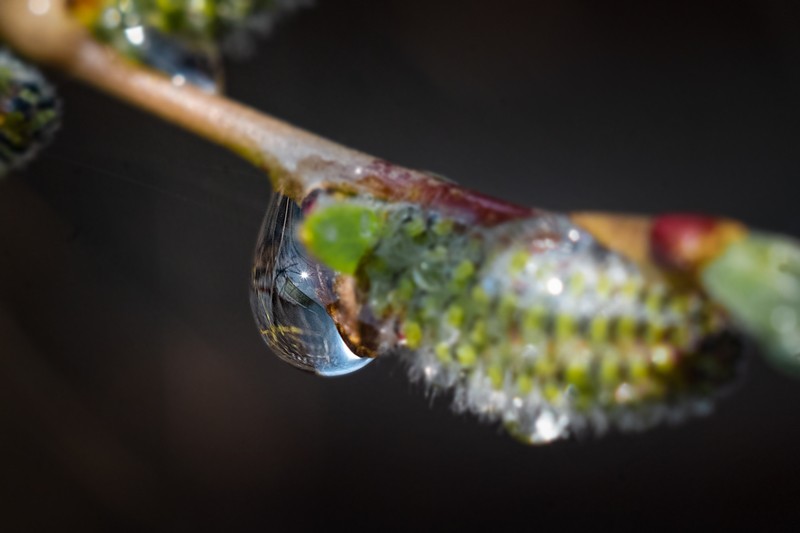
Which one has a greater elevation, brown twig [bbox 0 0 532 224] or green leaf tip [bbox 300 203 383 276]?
brown twig [bbox 0 0 532 224]

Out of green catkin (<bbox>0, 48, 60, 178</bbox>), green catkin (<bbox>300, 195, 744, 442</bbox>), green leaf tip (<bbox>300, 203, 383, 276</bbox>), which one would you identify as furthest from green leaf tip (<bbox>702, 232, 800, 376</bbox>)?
green catkin (<bbox>0, 48, 60, 178</bbox>)

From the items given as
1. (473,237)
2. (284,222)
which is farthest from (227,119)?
(473,237)

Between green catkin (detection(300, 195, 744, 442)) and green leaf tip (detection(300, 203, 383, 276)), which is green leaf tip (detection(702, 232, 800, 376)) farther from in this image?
green leaf tip (detection(300, 203, 383, 276))

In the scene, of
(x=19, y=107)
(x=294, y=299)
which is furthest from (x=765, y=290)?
(x=19, y=107)

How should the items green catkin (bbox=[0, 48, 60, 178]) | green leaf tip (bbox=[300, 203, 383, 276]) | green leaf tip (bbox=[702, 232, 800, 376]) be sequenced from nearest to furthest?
1. green leaf tip (bbox=[702, 232, 800, 376])
2. green leaf tip (bbox=[300, 203, 383, 276])
3. green catkin (bbox=[0, 48, 60, 178])

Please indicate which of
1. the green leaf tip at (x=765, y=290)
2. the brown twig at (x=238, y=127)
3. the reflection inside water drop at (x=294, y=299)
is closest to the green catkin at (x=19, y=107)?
the brown twig at (x=238, y=127)

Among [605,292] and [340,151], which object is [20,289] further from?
[605,292]
